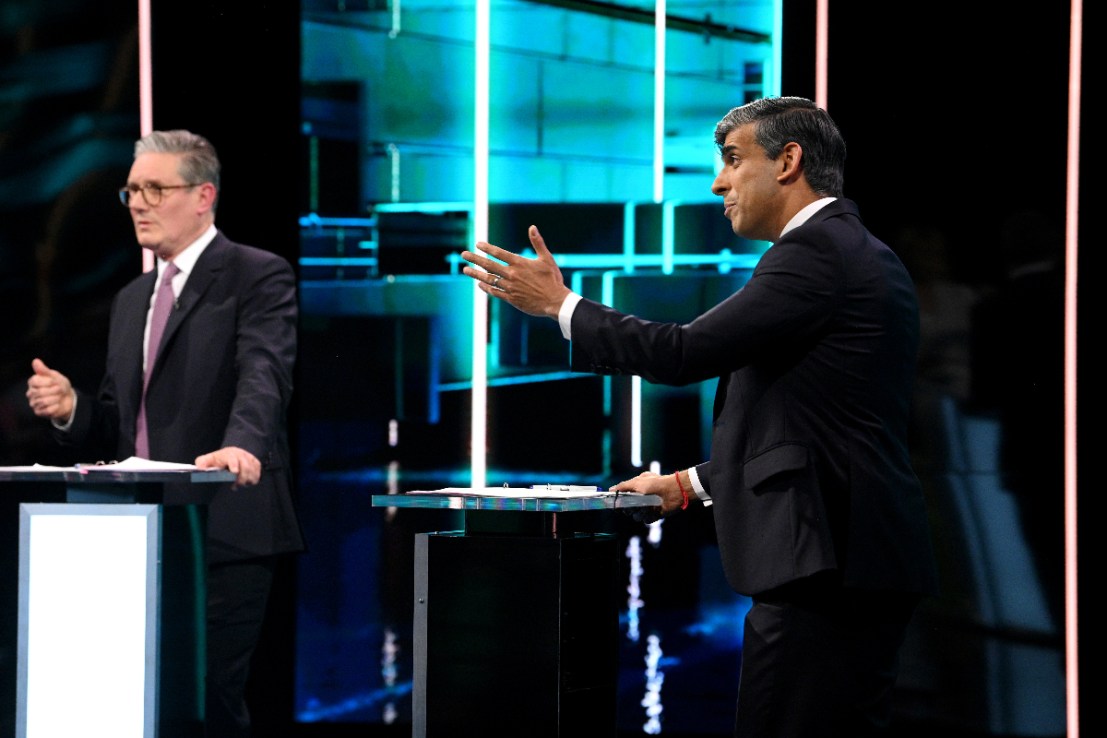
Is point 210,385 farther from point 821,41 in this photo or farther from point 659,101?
point 821,41

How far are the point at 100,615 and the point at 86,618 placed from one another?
1.2 inches

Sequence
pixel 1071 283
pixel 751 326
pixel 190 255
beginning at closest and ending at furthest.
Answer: pixel 751 326
pixel 190 255
pixel 1071 283

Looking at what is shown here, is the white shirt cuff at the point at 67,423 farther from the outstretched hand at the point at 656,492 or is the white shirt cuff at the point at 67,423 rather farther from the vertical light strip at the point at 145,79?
the outstretched hand at the point at 656,492

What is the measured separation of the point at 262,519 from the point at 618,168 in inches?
63.6

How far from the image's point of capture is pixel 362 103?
14.2 ft

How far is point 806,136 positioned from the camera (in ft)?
8.20

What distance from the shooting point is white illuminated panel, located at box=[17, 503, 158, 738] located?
2.91 m

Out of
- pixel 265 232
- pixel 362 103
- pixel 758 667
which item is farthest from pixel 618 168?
pixel 758 667

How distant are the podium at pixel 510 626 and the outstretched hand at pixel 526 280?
0.37m

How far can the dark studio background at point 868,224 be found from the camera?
3979 mm

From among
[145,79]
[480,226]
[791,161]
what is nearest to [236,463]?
[791,161]

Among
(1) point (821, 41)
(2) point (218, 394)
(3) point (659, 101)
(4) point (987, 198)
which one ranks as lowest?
(2) point (218, 394)

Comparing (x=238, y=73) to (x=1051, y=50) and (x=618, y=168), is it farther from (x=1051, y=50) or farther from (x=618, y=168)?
(x=1051, y=50)

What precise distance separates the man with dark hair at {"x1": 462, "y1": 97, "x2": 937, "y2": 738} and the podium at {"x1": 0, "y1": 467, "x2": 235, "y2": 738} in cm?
103
